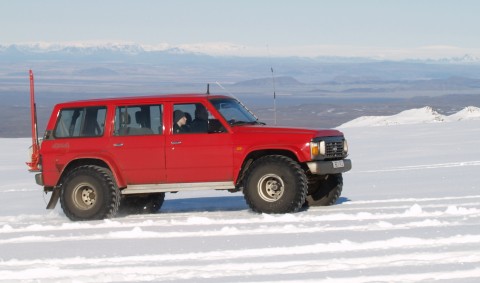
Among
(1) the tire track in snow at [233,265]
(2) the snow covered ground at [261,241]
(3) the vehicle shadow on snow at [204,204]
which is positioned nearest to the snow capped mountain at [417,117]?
(3) the vehicle shadow on snow at [204,204]

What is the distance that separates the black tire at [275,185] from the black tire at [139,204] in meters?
2.21

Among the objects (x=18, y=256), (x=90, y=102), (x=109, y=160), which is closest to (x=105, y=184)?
(x=109, y=160)

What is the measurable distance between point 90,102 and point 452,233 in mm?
5337

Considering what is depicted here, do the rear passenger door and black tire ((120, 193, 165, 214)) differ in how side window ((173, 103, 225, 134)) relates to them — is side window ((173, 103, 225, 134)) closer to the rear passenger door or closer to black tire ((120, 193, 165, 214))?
the rear passenger door

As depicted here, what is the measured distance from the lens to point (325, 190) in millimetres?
12406

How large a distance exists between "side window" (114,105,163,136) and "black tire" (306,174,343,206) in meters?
2.27


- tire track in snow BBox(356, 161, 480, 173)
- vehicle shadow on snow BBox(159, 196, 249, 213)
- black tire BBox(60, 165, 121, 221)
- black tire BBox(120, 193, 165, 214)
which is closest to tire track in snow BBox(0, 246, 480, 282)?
black tire BBox(60, 165, 121, 221)

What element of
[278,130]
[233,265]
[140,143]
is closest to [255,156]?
[278,130]

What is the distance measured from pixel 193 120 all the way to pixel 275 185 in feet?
4.67

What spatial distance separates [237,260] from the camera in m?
8.45

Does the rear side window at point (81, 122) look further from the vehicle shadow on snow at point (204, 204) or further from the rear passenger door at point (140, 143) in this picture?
the vehicle shadow on snow at point (204, 204)

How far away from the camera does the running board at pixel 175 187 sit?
1159cm

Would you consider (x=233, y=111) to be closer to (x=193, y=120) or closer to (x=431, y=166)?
(x=193, y=120)

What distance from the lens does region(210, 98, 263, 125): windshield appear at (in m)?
11.9
